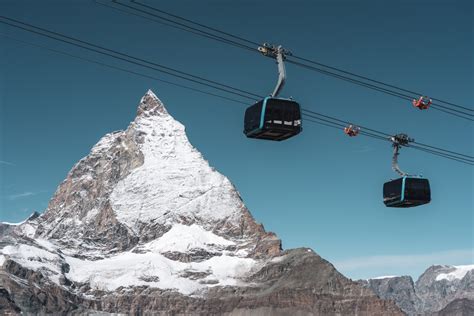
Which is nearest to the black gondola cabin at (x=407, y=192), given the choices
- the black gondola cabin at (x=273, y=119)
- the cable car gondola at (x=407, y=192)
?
the cable car gondola at (x=407, y=192)

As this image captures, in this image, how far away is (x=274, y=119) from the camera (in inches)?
1684

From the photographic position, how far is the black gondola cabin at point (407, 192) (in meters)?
52.3

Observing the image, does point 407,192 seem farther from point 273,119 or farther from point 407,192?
point 273,119

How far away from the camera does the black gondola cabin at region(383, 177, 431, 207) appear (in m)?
52.3

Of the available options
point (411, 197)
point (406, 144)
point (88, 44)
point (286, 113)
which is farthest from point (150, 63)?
point (411, 197)

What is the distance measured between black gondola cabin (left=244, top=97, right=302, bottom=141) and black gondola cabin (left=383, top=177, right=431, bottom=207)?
11811mm

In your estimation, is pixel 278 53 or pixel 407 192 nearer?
pixel 278 53

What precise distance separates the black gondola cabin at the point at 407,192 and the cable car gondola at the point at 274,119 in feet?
38.7

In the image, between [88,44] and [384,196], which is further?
[384,196]

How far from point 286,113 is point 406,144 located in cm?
839

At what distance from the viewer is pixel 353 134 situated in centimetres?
4512

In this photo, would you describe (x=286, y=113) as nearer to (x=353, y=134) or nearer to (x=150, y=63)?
(x=353, y=134)

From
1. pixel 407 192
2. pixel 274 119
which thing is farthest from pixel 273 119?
pixel 407 192

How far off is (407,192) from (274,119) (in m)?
14.0
